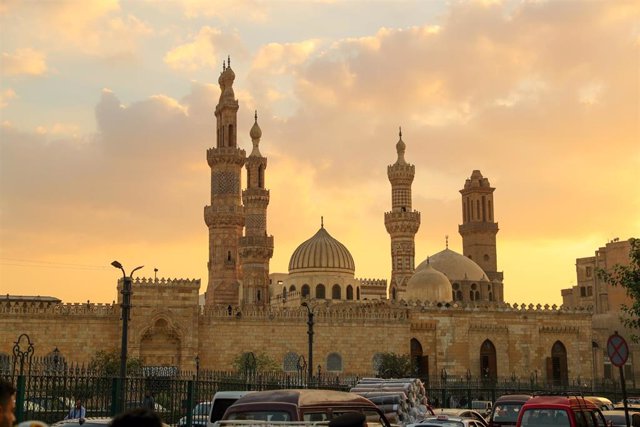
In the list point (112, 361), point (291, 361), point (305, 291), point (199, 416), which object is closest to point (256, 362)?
point (291, 361)

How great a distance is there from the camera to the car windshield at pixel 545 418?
11.4 metres

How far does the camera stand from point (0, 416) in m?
4.49

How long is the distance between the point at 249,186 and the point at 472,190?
16946 mm

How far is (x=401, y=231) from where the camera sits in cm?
5131

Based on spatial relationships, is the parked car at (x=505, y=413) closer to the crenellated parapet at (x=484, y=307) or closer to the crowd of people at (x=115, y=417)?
the crowd of people at (x=115, y=417)

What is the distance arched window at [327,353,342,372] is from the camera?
40250 millimetres

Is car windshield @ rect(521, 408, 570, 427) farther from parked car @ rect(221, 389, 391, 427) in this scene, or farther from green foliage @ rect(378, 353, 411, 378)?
green foliage @ rect(378, 353, 411, 378)

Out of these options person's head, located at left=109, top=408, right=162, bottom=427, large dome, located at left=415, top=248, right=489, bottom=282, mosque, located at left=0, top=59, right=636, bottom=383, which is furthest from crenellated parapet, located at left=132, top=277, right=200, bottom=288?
person's head, located at left=109, top=408, right=162, bottom=427

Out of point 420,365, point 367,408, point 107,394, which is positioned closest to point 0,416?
point 367,408

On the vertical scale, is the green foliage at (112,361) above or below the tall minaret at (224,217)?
below

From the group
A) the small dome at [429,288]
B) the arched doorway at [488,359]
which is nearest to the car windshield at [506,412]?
the arched doorway at [488,359]

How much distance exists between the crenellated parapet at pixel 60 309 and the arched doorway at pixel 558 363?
838 inches

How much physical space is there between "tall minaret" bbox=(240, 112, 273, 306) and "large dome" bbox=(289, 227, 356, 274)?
3140 millimetres

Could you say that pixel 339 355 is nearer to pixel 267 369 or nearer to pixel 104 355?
pixel 267 369
